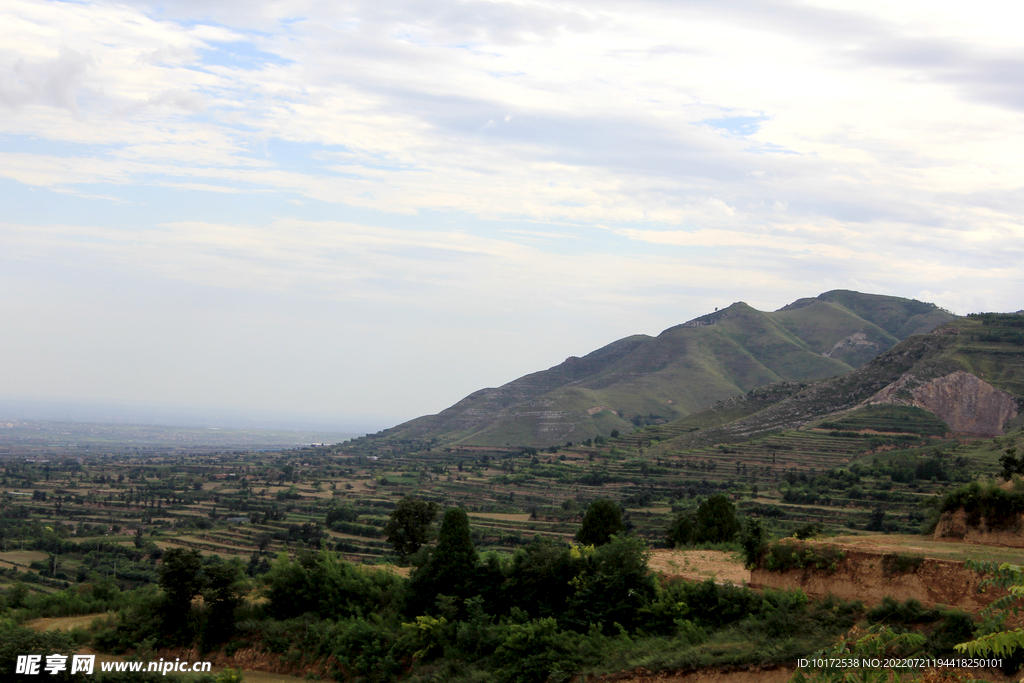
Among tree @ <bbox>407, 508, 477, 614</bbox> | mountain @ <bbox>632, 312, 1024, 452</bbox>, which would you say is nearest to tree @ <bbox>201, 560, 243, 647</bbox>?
tree @ <bbox>407, 508, 477, 614</bbox>

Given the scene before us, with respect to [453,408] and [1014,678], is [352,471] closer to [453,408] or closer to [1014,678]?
[453,408]

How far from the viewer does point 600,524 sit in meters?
28.1

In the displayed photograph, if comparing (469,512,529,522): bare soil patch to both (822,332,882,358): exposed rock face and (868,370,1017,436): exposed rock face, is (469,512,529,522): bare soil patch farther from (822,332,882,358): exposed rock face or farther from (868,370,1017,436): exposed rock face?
(822,332,882,358): exposed rock face

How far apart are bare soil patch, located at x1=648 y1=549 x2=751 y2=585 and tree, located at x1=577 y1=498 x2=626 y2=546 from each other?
64.8 inches

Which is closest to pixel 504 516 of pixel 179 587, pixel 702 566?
pixel 179 587

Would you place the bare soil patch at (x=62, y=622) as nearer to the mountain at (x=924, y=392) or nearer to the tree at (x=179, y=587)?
the tree at (x=179, y=587)

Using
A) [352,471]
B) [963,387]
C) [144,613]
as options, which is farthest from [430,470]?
[144,613]

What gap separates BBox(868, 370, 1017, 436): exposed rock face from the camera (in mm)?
77188

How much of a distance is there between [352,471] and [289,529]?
54.3m

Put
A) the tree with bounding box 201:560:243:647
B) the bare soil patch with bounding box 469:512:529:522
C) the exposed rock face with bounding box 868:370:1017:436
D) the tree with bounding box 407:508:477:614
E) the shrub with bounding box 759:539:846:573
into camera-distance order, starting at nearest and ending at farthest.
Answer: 1. the shrub with bounding box 759:539:846:573
2. the tree with bounding box 407:508:477:614
3. the tree with bounding box 201:560:243:647
4. the bare soil patch with bounding box 469:512:529:522
5. the exposed rock face with bounding box 868:370:1017:436

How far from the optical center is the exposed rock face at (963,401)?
77.2 metres

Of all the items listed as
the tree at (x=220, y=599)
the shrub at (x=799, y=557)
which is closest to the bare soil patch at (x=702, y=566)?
the shrub at (x=799, y=557)

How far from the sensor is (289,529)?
61.4 meters

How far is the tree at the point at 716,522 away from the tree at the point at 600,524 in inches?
146
